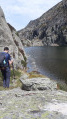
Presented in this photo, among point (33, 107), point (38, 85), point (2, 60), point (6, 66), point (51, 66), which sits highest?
point (2, 60)

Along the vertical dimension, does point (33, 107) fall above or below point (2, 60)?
below

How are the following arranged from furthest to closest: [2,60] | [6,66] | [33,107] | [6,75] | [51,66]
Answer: [51,66] → [6,75] → [6,66] → [2,60] → [33,107]

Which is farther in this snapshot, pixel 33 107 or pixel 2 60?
pixel 2 60

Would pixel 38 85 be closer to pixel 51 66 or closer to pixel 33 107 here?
pixel 33 107

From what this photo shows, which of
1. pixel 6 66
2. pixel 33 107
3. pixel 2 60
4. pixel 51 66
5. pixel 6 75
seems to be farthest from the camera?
pixel 51 66

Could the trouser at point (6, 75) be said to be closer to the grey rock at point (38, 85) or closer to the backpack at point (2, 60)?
the backpack at point (2, 60)

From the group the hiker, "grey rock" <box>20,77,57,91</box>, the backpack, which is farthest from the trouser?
"grey rock" <box>20,77,57,91</box>

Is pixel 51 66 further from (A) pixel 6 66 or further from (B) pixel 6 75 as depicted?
(A) pixel 6 66

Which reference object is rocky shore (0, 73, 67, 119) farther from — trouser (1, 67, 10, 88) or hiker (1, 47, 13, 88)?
trouser (1, 67, 10, 88)

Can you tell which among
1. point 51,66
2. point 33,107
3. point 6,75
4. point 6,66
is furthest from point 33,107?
point 51,66

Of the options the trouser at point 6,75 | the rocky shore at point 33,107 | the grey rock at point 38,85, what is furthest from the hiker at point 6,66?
the rocky shore at point 33,107

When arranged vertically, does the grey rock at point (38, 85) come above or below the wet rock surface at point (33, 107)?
below

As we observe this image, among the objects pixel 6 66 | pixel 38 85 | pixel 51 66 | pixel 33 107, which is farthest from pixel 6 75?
pixel 51 66

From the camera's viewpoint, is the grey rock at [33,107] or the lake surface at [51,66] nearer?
the grey rock at [33,107]
